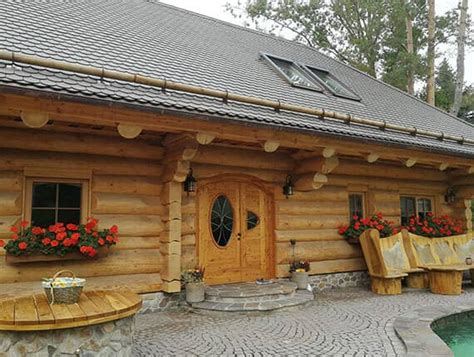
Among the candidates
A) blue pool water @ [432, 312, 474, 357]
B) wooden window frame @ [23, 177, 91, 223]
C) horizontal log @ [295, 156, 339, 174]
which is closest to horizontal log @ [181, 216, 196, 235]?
wooden window frame @ [23, 177, 91, 223]

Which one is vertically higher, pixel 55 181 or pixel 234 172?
pixel 234 172

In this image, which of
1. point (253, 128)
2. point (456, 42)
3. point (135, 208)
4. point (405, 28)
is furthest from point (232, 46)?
point (456, 42)

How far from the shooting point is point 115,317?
3.23m

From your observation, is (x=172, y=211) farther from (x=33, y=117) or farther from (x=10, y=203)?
(x=33, y=117)

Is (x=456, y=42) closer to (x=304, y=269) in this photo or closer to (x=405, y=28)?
(x=405, y=28)

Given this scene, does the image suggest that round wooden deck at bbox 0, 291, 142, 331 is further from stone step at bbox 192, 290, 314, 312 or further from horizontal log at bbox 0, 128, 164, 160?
horizontal log at bbox 0, 128, 164, 160

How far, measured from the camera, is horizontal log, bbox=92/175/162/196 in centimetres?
544

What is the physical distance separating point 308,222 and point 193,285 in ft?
8.94

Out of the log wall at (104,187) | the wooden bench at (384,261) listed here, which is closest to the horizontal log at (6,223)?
the log wall at (104,187)

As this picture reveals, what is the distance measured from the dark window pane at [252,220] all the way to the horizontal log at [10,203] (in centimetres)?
363

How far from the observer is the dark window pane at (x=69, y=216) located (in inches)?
206

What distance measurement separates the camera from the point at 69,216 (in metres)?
5.30

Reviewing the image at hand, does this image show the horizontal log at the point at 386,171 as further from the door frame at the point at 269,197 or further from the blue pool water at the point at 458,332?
the blue pool water at the point at 458,332

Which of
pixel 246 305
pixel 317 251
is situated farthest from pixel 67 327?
pixel 317 251
